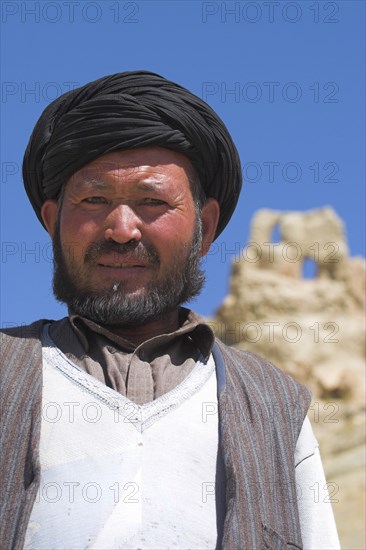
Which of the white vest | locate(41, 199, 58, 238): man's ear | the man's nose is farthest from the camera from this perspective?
locate(41, 199, 58, 238): man's ear

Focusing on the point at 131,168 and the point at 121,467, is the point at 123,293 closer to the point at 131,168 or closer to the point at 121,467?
the point at 131,168

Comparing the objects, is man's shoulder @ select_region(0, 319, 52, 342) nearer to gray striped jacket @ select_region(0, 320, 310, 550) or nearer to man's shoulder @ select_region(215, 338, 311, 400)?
gray striped jacket @ select_region(0, 320, 310, 550)

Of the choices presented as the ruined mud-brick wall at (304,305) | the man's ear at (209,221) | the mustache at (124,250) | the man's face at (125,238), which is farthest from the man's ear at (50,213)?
the ruined mud-brick wall at (304,305)

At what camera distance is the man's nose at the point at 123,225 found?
2775 mm

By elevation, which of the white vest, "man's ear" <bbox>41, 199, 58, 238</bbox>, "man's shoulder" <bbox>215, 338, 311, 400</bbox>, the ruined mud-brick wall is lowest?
the white vest

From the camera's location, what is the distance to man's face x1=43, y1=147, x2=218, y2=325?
281cm

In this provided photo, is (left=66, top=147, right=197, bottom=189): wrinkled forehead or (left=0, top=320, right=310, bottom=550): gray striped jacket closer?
(left=0, top=320, right=310, bottom=550): gray striped jacket

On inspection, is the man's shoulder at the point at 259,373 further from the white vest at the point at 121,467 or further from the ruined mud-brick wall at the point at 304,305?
the ruined mud-brick wall at the point at 304,305

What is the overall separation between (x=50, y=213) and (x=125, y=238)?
42 cm

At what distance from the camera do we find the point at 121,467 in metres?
2.59

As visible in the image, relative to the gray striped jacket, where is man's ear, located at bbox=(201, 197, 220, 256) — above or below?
above

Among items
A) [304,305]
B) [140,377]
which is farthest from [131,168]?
[304,305]

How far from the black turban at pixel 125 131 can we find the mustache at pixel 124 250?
0.91ft

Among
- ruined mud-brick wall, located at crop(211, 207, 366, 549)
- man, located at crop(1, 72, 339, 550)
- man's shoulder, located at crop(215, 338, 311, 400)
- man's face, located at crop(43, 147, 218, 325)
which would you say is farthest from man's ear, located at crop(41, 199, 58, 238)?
ruined mud-brick wall, located at crop(211, 207, 366, 549)
